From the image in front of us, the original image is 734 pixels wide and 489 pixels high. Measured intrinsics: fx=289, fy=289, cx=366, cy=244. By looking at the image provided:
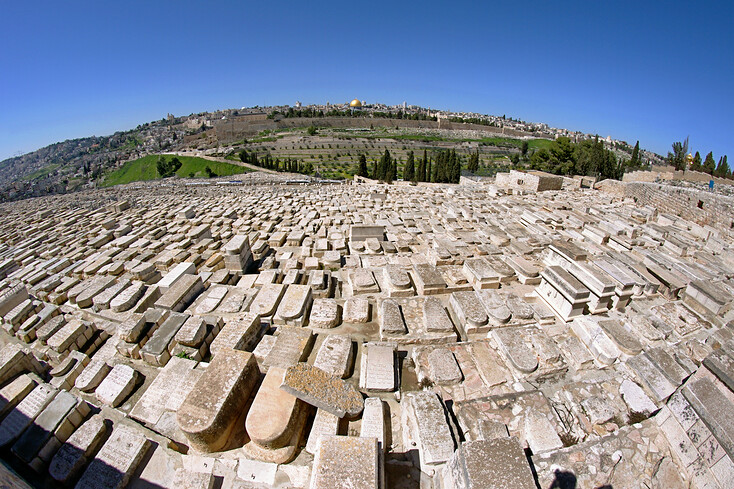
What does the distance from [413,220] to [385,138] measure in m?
61.3

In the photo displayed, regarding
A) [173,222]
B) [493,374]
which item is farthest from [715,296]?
[173,222]

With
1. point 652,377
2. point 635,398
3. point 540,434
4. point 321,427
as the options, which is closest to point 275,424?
point 321,427

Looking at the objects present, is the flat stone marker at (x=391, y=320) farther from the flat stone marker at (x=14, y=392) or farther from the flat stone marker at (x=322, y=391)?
the flat stone marker at (x=14, y=392)

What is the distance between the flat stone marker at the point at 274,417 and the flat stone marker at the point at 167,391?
104cm

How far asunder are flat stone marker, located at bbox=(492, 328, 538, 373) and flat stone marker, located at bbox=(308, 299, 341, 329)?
2.75 m

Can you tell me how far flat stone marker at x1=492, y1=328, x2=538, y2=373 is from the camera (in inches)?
167

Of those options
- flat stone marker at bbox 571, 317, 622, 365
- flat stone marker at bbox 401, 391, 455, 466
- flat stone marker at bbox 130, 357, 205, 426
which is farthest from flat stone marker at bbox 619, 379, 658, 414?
flat stone marker at bbox 130, 357, 205, 426

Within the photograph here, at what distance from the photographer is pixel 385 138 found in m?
67.9

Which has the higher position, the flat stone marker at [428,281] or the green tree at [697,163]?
the green tree at [697,163]

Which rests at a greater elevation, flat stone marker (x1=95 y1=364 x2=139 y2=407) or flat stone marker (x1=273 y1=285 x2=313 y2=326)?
flat stone marker (x1=273 y1=285 x2=313 y2=326)

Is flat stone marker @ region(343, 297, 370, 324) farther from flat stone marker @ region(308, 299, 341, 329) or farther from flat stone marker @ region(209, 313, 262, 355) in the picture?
flat stone marker @ region(209, 313, 262, 355)

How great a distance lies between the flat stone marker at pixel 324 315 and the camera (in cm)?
526

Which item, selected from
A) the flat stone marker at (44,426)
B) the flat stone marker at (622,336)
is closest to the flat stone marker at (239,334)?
the flat stone marker at (44,426)

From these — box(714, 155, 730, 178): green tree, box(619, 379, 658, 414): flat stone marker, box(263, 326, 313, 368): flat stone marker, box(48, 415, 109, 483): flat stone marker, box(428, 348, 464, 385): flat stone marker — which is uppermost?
box(714, 155, 730, 178): green tree
